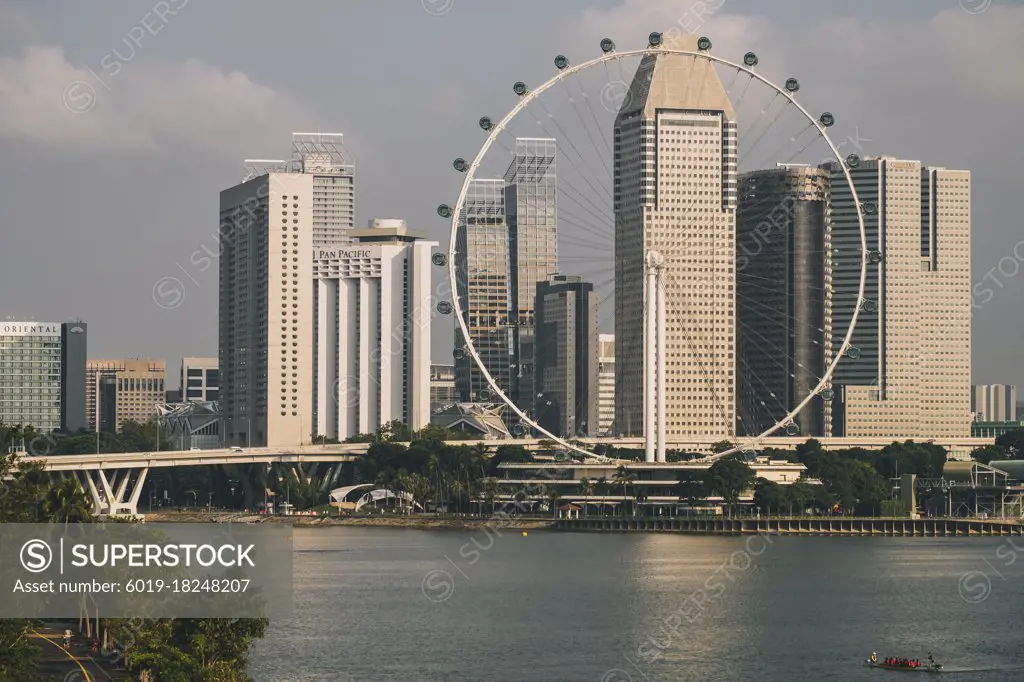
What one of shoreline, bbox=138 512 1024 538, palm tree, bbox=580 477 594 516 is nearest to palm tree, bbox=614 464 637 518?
palm tree, bbox=580 477 594 516

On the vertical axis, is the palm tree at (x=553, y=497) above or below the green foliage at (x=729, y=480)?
below

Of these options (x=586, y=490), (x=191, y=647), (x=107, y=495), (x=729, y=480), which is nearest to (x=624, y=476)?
(x=586, y=490)

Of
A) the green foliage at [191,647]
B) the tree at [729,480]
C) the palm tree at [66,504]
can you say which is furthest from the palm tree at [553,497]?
the green foliage at [191,647]

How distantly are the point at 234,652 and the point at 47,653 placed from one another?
13142mm

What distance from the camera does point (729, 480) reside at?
593ft

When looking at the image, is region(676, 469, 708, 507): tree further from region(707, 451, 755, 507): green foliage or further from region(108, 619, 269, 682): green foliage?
region(108, 619, 269, 682): green foliage

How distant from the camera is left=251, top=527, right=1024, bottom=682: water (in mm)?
83062

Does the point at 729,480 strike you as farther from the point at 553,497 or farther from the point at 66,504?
the point at 66,504

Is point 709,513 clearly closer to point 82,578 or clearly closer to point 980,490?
point 980,490

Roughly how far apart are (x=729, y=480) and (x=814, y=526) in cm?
953

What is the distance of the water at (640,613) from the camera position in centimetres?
8306

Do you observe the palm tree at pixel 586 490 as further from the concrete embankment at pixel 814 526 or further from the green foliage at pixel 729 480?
the green foliage at pixel 729 480

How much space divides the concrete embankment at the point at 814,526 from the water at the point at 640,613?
21880 mm

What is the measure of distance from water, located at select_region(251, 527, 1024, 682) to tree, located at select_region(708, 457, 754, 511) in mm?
28486
